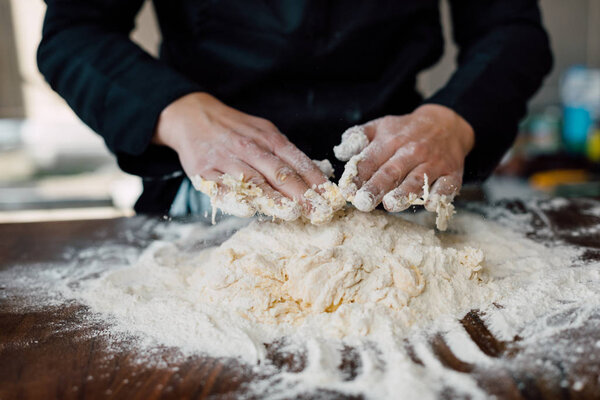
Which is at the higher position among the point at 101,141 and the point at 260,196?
the point at 260,196

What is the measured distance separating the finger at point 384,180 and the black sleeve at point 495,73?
238 mm

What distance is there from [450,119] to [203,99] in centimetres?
46

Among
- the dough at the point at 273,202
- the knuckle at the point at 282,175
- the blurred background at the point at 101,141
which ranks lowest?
the blurred background at the point at 101,141

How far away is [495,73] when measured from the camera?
43.4 inches

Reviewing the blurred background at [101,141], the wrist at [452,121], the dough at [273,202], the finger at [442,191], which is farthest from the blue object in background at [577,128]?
the dough at [273,202]

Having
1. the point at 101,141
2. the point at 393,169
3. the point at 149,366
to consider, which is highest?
the point at 393,169

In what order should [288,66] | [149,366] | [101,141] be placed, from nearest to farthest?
1. [149,366]
2. [288,66]
3. [101,141]

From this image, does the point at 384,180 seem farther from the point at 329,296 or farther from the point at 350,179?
the point at 329,296

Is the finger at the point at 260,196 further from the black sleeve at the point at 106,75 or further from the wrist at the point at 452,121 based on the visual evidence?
the wrist at the point at 452,121

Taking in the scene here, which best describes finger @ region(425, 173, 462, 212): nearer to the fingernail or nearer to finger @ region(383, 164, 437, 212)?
finger @ region(383, 164, 437, 212)

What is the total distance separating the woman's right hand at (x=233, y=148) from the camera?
788mm

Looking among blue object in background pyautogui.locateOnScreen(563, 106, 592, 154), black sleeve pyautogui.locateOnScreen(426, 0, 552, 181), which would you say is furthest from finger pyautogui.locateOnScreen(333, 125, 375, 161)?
blue object in background pyautogui.locateOnScreen(563, 106, 592, 154)

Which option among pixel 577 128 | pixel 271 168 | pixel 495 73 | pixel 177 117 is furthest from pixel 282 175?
pixel 577 128

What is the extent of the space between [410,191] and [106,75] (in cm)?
61
